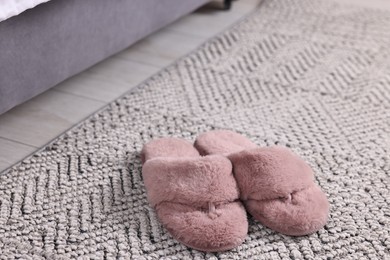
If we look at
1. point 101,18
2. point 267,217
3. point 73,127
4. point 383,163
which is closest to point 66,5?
point 101,18

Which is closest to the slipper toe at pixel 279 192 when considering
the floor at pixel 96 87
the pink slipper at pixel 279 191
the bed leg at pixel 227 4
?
the pink slipper at pixel 279 191

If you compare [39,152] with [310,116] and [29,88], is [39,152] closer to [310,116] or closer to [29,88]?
[29,88]

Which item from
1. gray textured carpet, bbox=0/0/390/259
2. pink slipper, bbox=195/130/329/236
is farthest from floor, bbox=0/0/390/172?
pink slipper, bbox=195/130/329/236

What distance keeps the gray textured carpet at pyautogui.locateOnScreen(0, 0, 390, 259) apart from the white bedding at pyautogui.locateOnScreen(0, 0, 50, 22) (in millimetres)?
299

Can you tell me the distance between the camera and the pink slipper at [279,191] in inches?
35.9

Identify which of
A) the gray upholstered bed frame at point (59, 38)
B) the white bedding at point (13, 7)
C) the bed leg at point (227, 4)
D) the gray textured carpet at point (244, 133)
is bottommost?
the gray textured carpet at point (244, 133)

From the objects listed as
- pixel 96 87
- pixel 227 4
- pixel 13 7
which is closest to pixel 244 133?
pixel 96 87

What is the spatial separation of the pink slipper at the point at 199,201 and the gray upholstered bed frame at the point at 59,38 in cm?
36

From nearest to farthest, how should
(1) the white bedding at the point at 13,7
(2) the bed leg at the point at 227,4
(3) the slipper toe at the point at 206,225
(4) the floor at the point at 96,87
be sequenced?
(3) the slipper toe at the point at 206,225
(1) the white bedding at the point at 13,7
(4) the floor at the point at 96,87
(2) the bed leg at the point at 227,4

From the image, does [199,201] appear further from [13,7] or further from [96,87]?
[96,87]

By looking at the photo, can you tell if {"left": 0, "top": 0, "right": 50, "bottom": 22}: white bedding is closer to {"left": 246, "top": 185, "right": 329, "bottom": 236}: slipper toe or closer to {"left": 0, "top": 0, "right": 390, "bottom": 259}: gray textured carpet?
{"left": 0, "top": 0, "right": 390, "bottom": 259}: gray textured carpet

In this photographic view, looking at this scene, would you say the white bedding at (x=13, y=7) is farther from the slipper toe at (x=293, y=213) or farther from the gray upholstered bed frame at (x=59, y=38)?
the slipper toe at (x=293, y=213)

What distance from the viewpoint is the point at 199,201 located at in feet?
3.00

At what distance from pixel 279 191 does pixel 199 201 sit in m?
0.15
